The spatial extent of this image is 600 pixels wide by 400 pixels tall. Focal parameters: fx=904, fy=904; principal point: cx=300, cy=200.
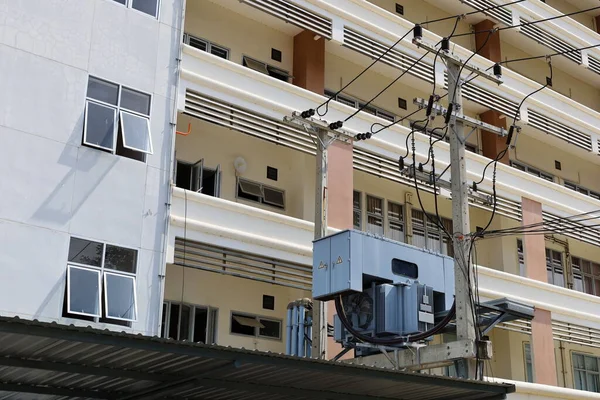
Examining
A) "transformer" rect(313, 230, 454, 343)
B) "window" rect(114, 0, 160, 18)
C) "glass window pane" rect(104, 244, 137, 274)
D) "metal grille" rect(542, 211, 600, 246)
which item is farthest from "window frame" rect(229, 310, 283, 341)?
"metal grille" rect(542, 211, 600, 246)

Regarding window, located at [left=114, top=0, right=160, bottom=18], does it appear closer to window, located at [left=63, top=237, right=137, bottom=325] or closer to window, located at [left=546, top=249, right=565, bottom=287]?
window, located at [left=63, top=237, right=137, bottom=325]

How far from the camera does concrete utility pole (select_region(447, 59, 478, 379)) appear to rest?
14039 mm

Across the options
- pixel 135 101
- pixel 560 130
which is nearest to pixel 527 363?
pixel 560 130

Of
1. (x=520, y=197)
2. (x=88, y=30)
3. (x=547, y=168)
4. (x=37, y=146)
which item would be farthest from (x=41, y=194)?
(x=547, y=168)

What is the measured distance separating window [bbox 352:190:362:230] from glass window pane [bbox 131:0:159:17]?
7470 mm

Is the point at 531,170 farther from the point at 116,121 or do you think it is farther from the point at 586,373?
the point at 116,121

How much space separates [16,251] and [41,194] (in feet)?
4.03

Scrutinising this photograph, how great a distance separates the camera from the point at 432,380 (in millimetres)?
11789

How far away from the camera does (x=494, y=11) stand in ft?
Answer: 91.9

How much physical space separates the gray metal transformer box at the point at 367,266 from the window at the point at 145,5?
6.53m

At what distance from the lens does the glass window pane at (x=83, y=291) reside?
16.2 metres

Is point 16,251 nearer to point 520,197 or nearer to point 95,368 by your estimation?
point 95,368

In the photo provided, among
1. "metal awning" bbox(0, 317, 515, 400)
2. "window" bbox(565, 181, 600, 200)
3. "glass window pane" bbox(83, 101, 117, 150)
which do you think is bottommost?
"metal awning" bbox(0, 317, 515, 400)

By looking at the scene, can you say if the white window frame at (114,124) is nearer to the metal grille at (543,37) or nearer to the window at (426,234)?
the window at (426,234)
